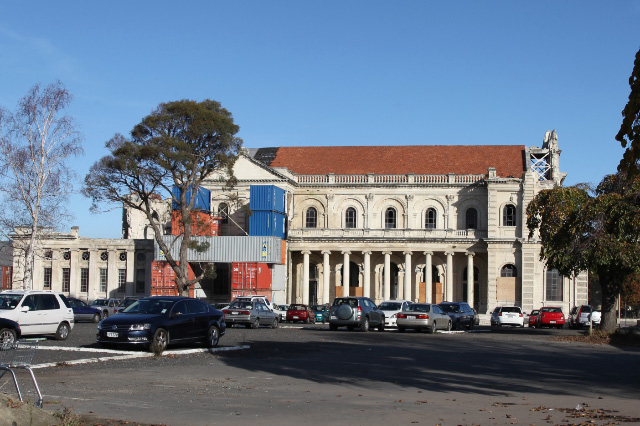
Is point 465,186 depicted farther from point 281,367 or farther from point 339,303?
point 281,367

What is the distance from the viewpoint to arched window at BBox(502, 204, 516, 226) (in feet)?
219

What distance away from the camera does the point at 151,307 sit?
22.5 m

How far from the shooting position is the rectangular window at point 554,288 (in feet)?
212

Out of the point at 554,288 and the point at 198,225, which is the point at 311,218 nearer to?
the point at 554,288

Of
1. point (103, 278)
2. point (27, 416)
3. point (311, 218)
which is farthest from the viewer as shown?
point (311, 218)

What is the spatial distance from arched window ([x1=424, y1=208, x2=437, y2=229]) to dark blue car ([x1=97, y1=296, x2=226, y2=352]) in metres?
47.7

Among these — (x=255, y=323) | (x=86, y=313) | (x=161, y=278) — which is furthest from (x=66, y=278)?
(x=255, y=323)

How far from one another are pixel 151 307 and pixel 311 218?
163 feet

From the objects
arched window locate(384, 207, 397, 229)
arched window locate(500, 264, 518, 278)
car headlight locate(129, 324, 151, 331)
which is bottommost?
car headlight locate(129, 324, 151, 331)

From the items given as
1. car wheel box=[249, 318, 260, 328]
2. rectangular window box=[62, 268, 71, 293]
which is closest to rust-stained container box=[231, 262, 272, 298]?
rectangular window box=[62, 268, 71, 293]

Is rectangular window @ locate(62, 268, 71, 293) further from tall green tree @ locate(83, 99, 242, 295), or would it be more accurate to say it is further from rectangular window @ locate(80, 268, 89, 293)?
tall green tree @ locate(83, 99, 242, 295)

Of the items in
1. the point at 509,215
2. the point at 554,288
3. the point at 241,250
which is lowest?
the point at 554,288

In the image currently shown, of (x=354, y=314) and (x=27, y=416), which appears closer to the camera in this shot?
(x=27, y=416)

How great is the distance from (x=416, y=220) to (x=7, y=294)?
48.9 meters
